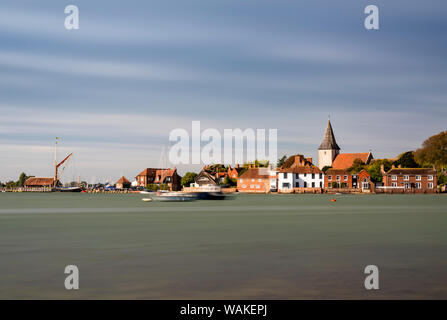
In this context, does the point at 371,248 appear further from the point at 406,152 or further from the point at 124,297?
the point at 406,152

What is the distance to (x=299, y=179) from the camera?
178125 millimetres

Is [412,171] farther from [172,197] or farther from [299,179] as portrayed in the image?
[172,197]

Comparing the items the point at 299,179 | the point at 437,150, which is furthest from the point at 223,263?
the point at 299,179

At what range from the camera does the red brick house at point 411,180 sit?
170125 millimetres

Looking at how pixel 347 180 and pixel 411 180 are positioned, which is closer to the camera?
pixel 411 180

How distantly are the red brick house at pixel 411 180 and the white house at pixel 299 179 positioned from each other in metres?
21.8

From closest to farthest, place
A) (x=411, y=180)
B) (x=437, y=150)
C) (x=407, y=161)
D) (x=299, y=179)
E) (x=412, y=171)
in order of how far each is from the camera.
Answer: (x=437, y=150), (x=412, y=171), (x=411, y=180), (x=299, y=179), (x=407, y=161)

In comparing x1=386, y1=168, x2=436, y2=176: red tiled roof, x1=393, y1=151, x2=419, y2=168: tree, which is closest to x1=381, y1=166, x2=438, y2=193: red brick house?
x1=386, y1=168, x2=436, y2=176: red tiled roof

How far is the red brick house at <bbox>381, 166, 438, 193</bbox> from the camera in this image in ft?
558

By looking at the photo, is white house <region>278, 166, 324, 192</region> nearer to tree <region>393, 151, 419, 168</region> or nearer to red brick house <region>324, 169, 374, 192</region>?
red brick house <region>324, 169, 374, 192</region>

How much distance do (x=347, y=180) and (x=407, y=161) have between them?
21325mm

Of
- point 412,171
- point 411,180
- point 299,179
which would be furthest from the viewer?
point 299,179

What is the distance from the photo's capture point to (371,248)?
27953 mm
